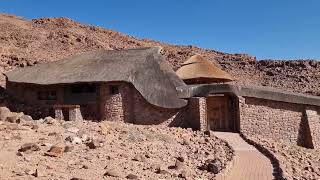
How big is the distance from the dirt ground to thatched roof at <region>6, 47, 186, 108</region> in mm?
2429

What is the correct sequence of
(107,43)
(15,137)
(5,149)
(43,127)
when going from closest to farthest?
(5,149) < (15,137) < (43,127) < (107,43)

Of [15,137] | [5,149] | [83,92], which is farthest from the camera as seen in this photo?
[83,92]

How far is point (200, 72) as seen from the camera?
2273 centimetres

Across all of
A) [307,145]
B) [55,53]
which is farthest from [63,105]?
[55,53]

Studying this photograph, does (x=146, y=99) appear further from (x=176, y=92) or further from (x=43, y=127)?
(x=43, y=127)

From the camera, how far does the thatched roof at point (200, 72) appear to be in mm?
22484

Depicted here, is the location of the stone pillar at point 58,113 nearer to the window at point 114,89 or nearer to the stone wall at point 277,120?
the window at point 114,89

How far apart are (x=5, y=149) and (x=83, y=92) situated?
28.8 ft

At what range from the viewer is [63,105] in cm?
1956

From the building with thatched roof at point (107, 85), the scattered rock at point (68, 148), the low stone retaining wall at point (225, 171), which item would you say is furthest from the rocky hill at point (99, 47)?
the low stone retaining wall at point (225, 171)

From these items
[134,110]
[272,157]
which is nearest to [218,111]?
[134,110]

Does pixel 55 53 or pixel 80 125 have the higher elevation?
pixel 55 53

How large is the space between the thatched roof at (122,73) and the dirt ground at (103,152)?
243 cm

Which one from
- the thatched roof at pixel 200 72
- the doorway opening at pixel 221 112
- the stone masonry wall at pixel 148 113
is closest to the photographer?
the stone masonry wall at pixel 148 113
